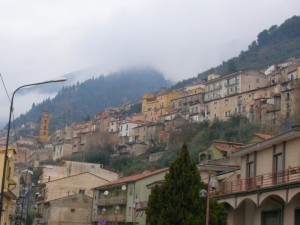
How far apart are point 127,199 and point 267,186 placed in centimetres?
4329

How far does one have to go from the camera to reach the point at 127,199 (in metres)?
73.2

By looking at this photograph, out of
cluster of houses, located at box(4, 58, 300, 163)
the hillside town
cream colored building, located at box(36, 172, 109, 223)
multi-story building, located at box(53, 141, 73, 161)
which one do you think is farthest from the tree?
multi-story building, located at box(53, 141, 73, 161)

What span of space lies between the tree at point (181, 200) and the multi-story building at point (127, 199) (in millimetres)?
28489

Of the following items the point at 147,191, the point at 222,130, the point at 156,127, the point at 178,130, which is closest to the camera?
the point at 147,191

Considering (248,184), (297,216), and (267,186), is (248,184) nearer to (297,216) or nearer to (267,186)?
(267,186)

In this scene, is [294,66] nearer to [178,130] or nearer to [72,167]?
[178,130]

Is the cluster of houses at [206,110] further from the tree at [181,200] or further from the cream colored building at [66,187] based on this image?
the tree at [181,200]

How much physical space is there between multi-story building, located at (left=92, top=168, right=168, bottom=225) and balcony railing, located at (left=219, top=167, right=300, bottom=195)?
25.2 metres

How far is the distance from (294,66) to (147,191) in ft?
283

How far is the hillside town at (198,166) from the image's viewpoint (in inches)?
1288

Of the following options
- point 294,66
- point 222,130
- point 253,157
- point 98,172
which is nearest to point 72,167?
point 98,172

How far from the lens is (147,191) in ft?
226

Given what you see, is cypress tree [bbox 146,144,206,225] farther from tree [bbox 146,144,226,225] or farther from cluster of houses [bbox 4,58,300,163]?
cluster of houses [bbox 4,58,300,163]

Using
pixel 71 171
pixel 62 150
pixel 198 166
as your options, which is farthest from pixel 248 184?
pixel 62 150
